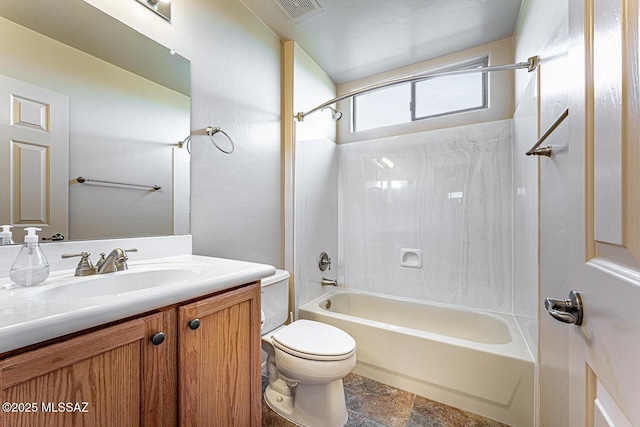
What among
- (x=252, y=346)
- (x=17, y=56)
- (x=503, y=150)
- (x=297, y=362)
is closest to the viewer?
(x=17, y=56)

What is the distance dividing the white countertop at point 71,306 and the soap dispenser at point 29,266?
22mm

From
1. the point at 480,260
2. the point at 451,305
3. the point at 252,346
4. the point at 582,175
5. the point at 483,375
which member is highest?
the point at 582,175

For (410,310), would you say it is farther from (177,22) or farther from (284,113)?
(177,22)

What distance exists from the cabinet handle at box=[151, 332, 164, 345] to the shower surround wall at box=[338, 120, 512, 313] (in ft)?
6.48

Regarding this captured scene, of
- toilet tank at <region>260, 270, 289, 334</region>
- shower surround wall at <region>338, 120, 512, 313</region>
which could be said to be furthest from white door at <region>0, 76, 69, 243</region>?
shower surround wall at <region>338, 120, 512, 313</region>

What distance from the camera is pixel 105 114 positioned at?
108cm

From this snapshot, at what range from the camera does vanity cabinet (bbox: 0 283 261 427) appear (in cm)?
51

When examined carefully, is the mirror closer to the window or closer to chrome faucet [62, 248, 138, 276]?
chrome faucet [62, 248, 138, 276]

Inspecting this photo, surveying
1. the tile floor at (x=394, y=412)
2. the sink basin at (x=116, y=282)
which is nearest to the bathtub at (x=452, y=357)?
→ the tile floor at (x=394, y=412)

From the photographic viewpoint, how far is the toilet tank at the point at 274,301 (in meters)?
1.50

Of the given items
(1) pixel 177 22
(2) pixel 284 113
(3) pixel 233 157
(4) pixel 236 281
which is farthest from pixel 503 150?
(1) pixel 177 22

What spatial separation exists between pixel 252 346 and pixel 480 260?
1842 millimetres

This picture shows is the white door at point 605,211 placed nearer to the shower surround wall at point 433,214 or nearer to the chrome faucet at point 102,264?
the chrome faucet at point 102,264

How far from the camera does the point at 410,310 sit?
219 cm
